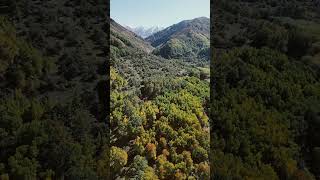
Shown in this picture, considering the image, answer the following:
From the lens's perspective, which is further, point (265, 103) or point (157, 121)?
point (265, 103)

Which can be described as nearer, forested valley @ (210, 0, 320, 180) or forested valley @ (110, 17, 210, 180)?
forested valley @ (110, 17, 210, 180)

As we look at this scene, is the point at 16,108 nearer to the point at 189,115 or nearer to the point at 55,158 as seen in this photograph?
the point at 55,158

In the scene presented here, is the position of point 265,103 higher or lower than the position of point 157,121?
lower

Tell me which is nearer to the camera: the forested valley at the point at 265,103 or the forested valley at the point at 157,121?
the forested valley at the point at 157,121
